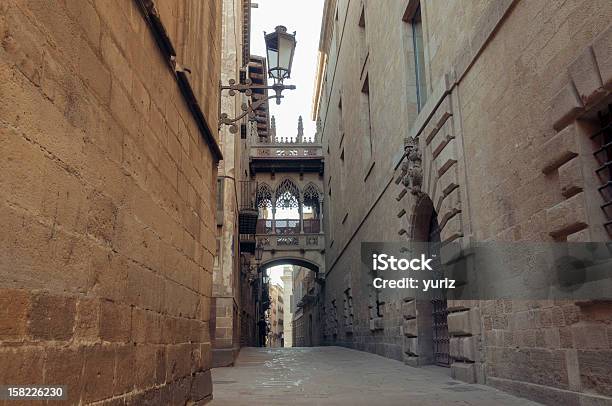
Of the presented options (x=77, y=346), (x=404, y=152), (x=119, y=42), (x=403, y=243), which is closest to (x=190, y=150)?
(x=119, y=42)

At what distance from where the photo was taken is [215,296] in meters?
10.9

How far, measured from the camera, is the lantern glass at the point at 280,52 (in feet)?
23.5

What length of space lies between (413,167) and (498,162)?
10.2ft

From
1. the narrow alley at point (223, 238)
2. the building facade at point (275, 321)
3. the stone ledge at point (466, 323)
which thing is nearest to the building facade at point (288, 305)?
the building facade at point (275, 321)

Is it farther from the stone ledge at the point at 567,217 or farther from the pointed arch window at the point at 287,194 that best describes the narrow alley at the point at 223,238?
the pointed arch window at the point at 287,194

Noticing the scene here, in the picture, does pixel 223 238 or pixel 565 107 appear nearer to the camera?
pixel 565 107

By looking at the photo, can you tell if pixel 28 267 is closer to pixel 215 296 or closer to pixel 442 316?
pixel 442 316

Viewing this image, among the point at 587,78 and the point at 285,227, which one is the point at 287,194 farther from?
the point at 587,78

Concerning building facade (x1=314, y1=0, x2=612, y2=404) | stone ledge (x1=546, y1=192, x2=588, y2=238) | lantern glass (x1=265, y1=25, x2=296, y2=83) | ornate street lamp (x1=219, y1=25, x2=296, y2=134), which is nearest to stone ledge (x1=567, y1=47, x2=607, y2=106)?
building facade (x1=314, y1=0, x2=612, y2=404)

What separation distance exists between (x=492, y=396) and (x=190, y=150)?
3819mm

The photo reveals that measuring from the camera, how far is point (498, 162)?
18.7 ft

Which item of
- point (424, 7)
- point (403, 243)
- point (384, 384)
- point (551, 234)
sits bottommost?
point (384, 384)

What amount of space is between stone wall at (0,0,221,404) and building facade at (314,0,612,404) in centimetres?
313

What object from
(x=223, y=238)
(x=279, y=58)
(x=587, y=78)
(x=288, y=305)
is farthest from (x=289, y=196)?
(x=288, y=305)
